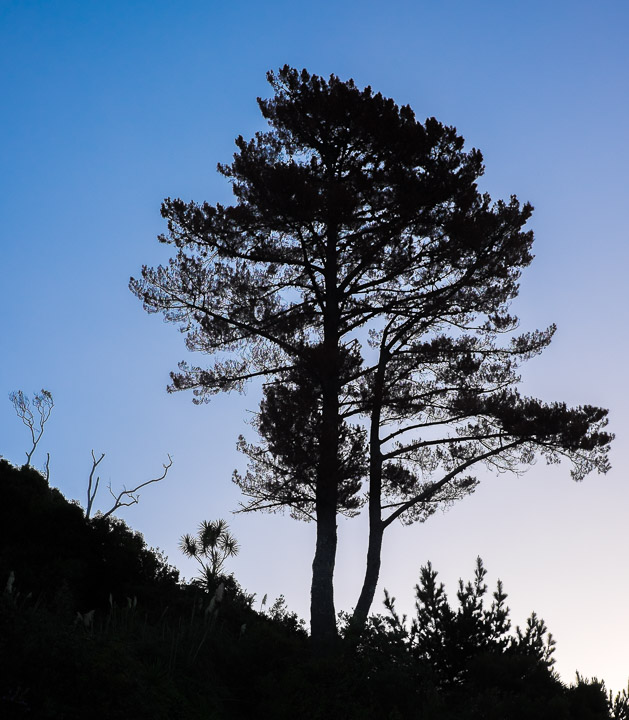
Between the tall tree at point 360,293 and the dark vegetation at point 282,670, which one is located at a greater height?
the tall tree at point 360,293

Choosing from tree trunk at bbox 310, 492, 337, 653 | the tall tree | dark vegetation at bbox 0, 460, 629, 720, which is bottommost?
dark vegetation at bbox 0, 460, 629, 720

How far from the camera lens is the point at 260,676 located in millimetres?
11555

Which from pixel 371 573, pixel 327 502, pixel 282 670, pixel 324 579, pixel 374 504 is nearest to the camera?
pixel 282 670

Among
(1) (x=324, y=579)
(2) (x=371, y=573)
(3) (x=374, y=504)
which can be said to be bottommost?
(1) (x=324, y=579)

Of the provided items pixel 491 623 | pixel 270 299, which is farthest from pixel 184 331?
Result: pixel 491 623

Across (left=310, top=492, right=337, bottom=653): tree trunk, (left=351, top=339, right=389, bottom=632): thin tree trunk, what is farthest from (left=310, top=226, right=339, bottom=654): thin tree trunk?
(left=351, top=339, right=389, bottom=632): thin tree trunk

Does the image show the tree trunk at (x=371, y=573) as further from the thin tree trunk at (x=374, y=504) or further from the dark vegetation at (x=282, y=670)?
the dark vegetation at (x=282, y=670)

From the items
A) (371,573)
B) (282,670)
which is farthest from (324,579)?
(282,670)

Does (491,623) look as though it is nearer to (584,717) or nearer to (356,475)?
(584,717)

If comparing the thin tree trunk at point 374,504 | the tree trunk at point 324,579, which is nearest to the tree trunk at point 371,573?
the thin tree trunk at point 374,504

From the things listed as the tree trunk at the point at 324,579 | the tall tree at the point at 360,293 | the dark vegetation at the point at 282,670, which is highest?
the tall tree at the point at 360,293

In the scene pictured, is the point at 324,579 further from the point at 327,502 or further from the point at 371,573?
the point at 327,502

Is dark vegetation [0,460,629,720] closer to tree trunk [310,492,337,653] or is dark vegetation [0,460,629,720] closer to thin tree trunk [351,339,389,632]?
tree trunk [310,492,337,653]

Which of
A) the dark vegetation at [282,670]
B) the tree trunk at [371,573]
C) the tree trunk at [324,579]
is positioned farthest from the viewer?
the tree trunk at [371,573]
